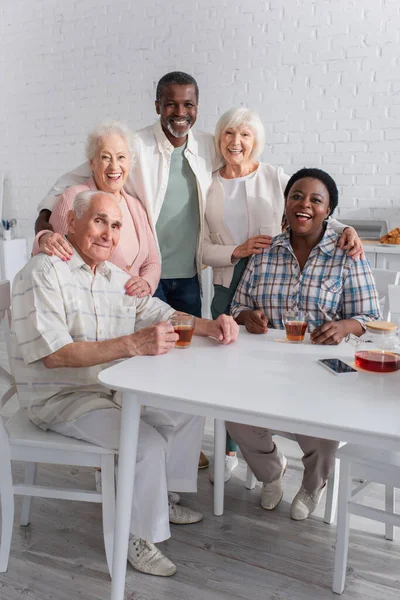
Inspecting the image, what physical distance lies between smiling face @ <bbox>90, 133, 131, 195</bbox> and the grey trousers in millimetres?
984

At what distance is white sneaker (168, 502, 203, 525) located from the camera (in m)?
2.12

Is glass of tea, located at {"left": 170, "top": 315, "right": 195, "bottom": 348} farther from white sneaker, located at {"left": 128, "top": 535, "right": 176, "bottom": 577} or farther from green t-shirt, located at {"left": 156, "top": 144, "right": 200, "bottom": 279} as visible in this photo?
green t-shirt, located at {"left": 156, "top": 144, "right": 200, "bottom": 279}

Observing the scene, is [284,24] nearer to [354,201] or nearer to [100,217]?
[354,201]

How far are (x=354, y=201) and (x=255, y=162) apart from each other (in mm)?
2028

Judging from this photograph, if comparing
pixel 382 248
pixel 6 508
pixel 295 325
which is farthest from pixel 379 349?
pixel 382 248

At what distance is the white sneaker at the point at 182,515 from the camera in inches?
83.5

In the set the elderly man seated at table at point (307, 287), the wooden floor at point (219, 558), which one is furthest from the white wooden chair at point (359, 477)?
the elderly man seated at table at point (307, 287)

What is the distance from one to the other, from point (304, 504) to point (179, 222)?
1215mm

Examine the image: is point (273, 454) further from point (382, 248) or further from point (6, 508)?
point (382, 248)

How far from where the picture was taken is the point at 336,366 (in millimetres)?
1566

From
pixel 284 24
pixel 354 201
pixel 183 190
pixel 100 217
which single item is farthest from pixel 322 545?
pixel 284 24

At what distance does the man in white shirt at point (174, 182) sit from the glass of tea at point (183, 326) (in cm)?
80

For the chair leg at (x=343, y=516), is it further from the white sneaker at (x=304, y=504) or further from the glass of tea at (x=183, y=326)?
the glass of tea at (x=183, y=326)

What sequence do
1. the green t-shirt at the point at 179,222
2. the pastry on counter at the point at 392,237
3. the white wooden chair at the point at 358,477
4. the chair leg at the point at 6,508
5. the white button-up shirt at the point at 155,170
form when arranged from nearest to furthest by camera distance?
the white wooden chair at the point at 358,477
the chair leg at the point at 6,508
the white button-up shirt at the point at 155,170
the green t-shirt at the point at 179,222
the pastry on counter at the point at 392,237
